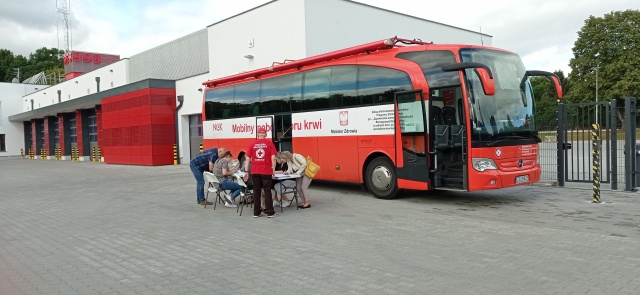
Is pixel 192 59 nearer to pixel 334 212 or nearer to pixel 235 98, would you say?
pixel 235 98

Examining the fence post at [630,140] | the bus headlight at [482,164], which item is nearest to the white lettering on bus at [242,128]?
the bus headlight at [482,164]

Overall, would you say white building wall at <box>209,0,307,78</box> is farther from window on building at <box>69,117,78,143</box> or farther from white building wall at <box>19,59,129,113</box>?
window on building at <box>69,117,78,143</box>

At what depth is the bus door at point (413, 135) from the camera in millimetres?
10094

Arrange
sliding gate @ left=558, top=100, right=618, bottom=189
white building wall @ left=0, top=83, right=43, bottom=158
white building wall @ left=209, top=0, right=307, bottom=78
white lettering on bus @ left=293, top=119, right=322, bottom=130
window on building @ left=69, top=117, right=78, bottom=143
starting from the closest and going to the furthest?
sliding gate @ left=558, top=100, right=618, bottom=189 < white lettering on bus @ left=293, top=119, right=322, bottom=130 < white building wall @ left=209, top=0, right=307, bottom=78 < window on building @ left=69, top=117, right=78, bottom=143 < white building wall @ left=0, top=83, right=43, bottom=158

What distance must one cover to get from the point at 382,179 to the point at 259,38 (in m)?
13.2

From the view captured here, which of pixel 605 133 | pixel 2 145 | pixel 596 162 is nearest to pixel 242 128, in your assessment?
pixel 596 162

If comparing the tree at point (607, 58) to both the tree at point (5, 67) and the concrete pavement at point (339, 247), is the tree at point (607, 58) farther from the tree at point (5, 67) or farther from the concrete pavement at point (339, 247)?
the tree at point (5, 67)

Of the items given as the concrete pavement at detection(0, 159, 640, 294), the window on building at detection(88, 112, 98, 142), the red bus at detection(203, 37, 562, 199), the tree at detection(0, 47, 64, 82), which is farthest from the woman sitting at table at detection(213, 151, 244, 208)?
the tree at detection(0, 47, 64, 82)

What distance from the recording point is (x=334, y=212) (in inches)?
380

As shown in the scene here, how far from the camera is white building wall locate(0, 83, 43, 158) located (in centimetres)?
5534

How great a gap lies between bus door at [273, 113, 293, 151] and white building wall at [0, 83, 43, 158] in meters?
53.7

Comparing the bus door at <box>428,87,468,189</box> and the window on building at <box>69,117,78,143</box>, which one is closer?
the bus door at <box>428,87,468,189</box>

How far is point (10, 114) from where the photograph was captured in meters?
56.9

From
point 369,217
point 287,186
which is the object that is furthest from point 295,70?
point 369,217
